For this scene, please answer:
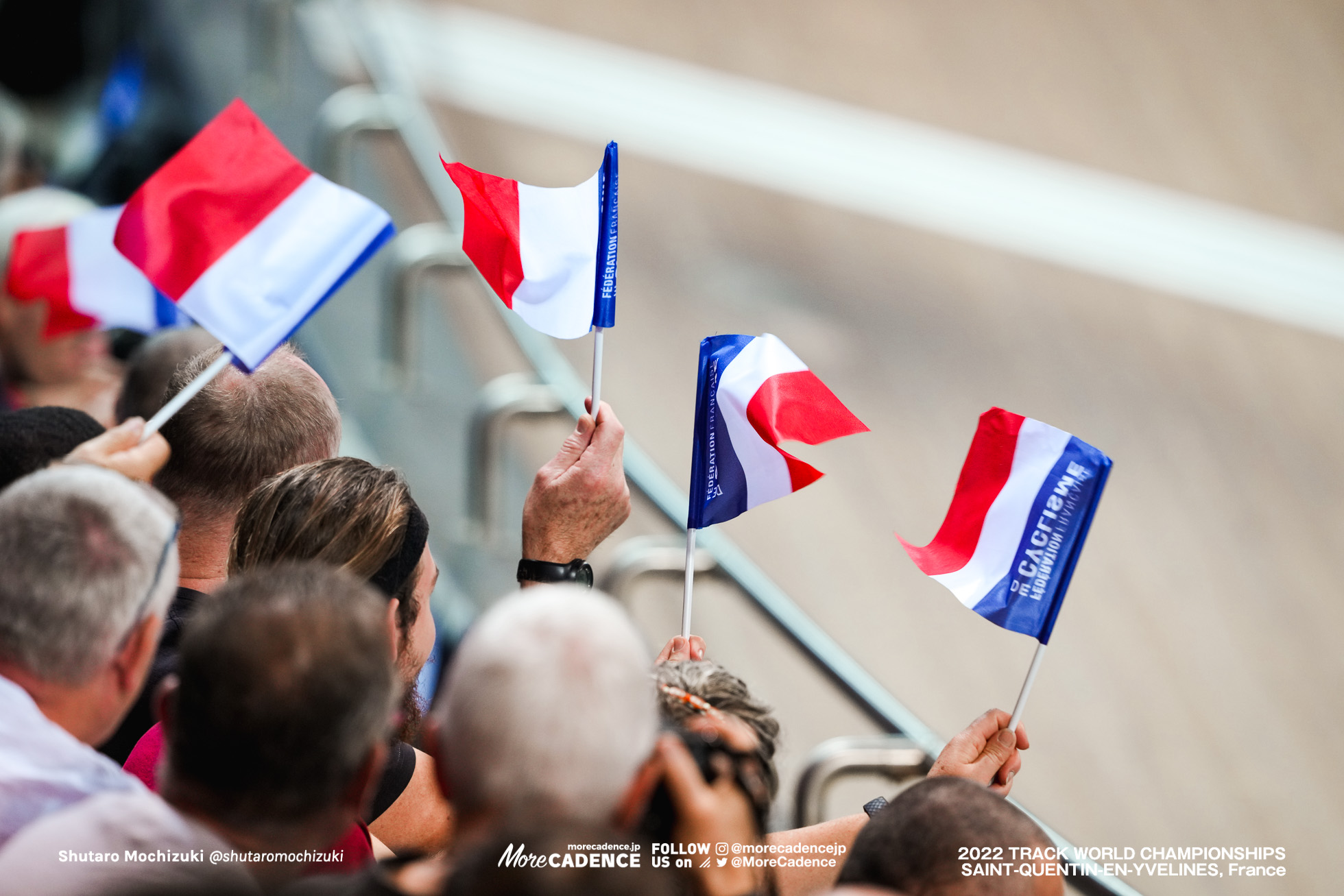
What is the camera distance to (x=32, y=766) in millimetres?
1202

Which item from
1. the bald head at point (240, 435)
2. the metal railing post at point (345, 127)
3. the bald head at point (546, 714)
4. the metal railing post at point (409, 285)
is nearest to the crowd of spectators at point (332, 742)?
the bald head at point (546, 714)

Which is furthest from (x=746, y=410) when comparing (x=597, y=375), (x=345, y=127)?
(x=345, y=127)

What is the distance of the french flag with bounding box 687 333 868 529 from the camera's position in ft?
6.23

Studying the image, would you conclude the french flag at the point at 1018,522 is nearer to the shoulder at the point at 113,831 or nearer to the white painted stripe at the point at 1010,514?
the white painted stripe at the point at 1010,514

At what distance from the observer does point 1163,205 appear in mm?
6695

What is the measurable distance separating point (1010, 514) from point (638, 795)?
2.84 ft

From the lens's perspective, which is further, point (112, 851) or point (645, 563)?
point (645, 563)

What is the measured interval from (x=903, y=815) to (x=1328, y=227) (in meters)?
6.21

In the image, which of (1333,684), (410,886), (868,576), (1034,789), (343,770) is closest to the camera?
(410,886)

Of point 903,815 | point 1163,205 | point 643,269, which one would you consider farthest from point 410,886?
point 1163,205

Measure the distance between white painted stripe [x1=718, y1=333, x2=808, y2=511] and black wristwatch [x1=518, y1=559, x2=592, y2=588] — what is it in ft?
0.98

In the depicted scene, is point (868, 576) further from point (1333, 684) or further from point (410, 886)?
point (410, 886)

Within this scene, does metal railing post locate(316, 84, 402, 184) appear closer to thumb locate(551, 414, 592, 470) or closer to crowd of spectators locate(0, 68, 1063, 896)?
thumb locate(551, 414, 592, 470)

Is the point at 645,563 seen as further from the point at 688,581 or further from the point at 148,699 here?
the point at 148,699
